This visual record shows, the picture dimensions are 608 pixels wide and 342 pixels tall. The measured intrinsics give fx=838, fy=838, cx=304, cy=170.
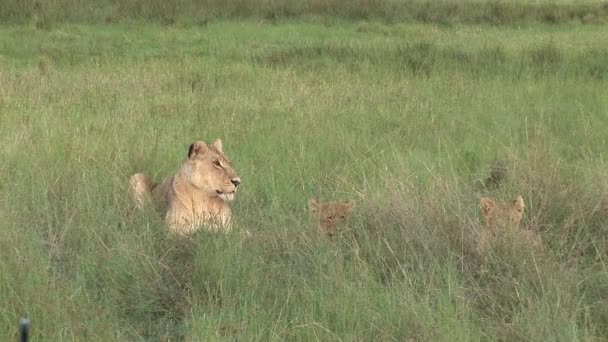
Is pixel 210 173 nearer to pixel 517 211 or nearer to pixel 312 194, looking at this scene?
pixel 312 194

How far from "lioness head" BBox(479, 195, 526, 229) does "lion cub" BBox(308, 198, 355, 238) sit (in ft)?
2.44

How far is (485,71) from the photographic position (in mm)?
11367

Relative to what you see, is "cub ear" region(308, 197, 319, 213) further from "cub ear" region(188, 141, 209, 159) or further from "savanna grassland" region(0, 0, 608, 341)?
"cub ear" region(188, 141, 209, 159)

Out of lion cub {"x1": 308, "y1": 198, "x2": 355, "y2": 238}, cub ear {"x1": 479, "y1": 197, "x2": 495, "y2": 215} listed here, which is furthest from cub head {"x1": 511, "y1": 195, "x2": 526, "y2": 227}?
lion cub {"x1": 308, "y1": 198, "x2": 355, "y2": 238}

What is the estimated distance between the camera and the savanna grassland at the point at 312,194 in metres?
3.58

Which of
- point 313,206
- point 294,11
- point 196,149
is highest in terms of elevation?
point 196,149

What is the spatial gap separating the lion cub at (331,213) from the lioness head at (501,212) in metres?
0.74

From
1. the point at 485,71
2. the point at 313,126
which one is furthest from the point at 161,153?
the point at 485,71

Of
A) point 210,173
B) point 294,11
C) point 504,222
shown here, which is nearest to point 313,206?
point 210,173

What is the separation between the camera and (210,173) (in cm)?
490

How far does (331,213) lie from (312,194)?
1.11 m

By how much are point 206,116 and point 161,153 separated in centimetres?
186

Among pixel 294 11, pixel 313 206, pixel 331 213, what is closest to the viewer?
pixel 331 213

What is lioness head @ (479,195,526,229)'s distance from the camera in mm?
4316
